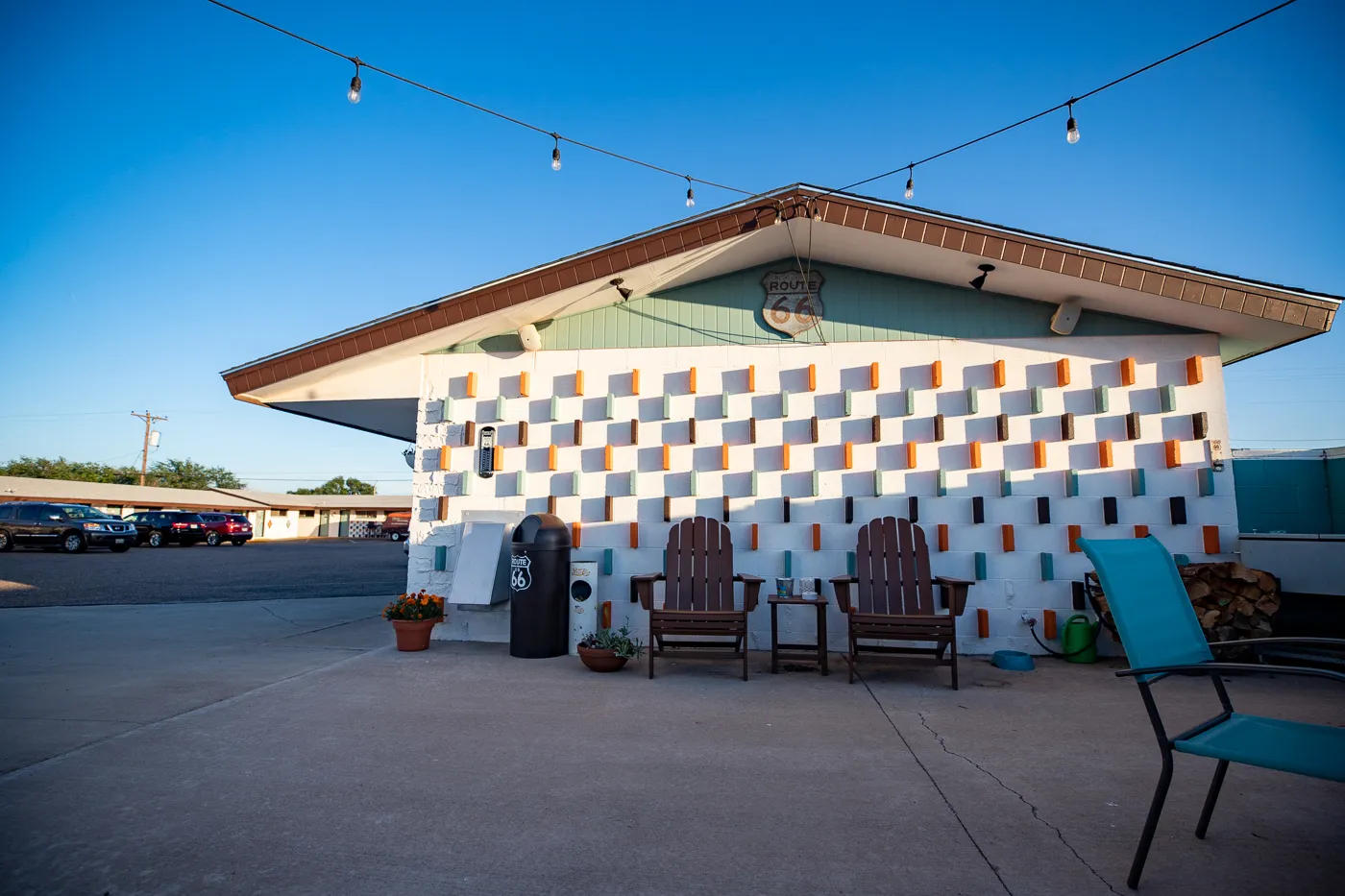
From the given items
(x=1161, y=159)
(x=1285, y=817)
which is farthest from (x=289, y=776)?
(x=1161, y=159)

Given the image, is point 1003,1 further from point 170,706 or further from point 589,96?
point 170,706

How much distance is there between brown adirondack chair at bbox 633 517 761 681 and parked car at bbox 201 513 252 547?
2507 cm

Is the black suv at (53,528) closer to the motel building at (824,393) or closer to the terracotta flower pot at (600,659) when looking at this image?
the motel building at (824,393)

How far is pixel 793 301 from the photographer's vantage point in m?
6.70

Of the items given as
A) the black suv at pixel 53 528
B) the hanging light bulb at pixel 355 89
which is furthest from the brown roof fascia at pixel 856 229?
the black suv at pixel 53 528

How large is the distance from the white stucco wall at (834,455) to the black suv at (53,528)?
17.9 meters

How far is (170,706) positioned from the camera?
4.15 meters

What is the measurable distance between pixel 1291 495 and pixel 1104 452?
4.38m

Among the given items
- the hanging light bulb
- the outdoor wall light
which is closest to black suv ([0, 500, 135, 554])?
the hanging light bulb

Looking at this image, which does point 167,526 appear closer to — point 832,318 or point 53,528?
point 53,528

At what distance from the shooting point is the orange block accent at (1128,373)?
6.14 m

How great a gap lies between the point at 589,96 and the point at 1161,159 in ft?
19.8

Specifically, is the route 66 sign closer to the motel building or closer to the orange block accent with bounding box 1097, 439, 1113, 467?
the motel building

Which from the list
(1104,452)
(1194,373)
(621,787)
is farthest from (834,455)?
(621,787)
